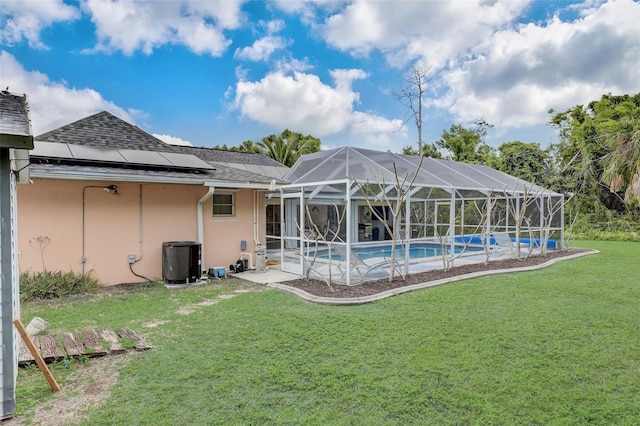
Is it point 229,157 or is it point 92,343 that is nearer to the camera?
point 92,343

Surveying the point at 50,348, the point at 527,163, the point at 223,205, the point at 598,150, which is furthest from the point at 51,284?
the point at 598,150

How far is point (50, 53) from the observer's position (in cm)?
1249

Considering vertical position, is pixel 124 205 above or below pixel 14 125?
below

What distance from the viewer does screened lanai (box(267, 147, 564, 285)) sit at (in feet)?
28.7

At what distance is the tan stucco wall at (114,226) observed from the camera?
751cm

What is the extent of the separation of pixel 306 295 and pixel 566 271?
288 inches

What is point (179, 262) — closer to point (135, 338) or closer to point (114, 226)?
point (114, 226)

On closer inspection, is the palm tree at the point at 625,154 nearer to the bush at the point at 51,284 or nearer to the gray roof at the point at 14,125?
the gray roof at the point at 14,125

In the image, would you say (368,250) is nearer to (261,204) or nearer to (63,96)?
(261,204)

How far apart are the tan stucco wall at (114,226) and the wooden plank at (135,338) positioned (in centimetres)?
380

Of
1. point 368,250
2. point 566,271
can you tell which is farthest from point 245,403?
point 368,250

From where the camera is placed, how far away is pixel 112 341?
4547mm

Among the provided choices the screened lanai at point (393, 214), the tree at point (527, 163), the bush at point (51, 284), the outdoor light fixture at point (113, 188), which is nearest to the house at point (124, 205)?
the outdoor light fixture at point (113, 188)

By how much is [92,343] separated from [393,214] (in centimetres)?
615
